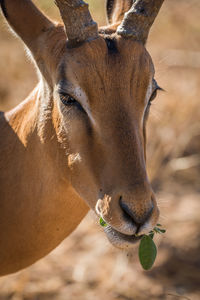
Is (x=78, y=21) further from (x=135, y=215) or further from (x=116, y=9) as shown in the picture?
(x=135, y=215)

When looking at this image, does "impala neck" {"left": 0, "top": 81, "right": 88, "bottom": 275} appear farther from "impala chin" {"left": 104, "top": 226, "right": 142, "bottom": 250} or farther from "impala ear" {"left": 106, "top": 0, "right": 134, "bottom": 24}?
"impala ear" {"left": 106, "top": 0, "right": 134, "bottom": 24}

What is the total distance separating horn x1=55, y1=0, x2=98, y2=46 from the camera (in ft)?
11.3

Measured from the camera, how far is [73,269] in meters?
6.28

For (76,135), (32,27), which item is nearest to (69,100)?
(76,135)

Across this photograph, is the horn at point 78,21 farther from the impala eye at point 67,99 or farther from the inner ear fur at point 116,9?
the inner ear fur at point 116,9

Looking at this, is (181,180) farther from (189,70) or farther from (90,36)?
(90,36)

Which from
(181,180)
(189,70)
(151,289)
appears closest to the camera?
(151,289)

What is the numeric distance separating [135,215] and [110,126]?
634mm

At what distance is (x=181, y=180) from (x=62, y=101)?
507 centimetres

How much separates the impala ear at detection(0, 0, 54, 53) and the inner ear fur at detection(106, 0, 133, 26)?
76 centimetres

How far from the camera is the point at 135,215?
2975 millimetres

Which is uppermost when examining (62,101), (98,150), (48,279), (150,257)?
(62,101)

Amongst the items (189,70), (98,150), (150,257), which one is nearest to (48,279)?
(150,257)

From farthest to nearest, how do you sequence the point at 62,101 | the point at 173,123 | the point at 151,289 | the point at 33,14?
the point at 173,123
the point at 151,289
the point at 33,14
the point at 62,101
